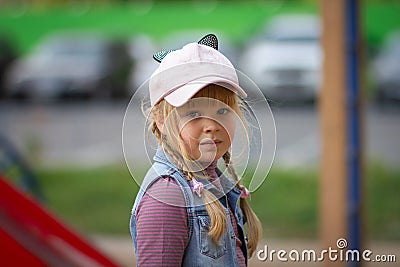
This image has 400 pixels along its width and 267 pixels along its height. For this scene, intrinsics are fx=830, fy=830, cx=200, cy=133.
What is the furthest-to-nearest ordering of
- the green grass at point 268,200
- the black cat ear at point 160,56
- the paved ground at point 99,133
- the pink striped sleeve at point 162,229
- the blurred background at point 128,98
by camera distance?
the paved ground at point 99,133 < the blurred background at point 128,98 < the green grass at point 268,200 < the black cat ear at point 160,56 < the pink striped sleeve at point 162,229

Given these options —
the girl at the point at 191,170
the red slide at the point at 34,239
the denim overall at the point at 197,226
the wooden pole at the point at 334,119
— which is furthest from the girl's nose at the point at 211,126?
the wooden pole at the point at 334,119

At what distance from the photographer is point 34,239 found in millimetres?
3117

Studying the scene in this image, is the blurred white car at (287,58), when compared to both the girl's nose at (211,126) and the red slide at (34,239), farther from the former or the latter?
the girl's nose at (211,126)

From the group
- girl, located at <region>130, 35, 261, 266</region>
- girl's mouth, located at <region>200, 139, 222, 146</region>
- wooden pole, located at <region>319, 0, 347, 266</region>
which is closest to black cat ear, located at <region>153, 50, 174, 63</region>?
girl, located at <region>130, 35, 261, 266</region>

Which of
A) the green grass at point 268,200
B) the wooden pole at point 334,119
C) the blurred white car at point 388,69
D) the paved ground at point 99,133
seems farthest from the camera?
the blurred white car at point 388,69

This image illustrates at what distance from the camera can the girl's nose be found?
184 cm

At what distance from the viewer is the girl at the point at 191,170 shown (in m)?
1.79

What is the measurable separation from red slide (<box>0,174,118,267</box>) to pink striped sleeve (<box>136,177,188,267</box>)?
1.19m

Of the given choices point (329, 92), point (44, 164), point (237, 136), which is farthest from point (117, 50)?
point (237, 136)

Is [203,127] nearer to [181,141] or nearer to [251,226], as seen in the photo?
[181,141]

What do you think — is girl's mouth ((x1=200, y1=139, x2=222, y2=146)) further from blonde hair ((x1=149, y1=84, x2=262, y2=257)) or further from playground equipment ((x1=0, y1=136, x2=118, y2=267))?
playground equipment ((x1=0, y1=136, x2=118, y2=267))

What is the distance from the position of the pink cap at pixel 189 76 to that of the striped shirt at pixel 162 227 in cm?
20

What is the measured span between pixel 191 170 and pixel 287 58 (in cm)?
1111

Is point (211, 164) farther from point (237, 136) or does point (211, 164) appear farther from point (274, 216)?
point (274, 216)
